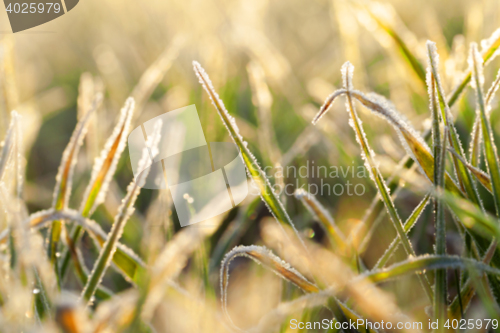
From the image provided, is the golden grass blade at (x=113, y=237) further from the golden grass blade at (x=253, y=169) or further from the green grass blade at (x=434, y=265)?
the green grass blade at (x=434, y=265)

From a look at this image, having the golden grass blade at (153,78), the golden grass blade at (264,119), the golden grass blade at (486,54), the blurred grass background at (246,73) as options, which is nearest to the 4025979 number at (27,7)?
the blurred grass background at (246,73)

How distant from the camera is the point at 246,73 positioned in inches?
52.2

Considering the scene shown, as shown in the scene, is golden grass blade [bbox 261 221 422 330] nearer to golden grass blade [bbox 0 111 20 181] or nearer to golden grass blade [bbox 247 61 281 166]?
golden grass blade [bbox 247 61 281 166]

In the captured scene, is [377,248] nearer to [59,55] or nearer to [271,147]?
[271,147]

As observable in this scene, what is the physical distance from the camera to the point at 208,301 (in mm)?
462

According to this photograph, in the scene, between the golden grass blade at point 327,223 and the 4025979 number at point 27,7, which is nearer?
the golden grass blade at point 327,223

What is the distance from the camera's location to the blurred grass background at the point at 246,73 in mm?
742

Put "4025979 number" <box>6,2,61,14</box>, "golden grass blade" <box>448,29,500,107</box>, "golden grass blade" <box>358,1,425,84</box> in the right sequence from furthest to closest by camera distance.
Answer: "4025979 number" <box>6,2,61,14</box> < "golden grass blade" <box>358,1,425,84</box> < "golden grass blade" <box>448,29,500,107</box>

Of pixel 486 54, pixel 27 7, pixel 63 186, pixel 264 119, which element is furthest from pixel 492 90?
pixel 27 7

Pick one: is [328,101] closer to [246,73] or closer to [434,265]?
[434,265]

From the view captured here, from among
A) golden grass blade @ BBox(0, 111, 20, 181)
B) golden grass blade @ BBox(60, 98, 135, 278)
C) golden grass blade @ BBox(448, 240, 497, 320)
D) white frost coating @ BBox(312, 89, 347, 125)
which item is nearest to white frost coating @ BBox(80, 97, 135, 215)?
golden grass blade @ BBox(60, 98, 135, 278)

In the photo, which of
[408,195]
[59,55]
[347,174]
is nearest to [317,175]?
[347,174]

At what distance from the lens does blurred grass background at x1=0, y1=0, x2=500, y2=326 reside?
2.43 ft

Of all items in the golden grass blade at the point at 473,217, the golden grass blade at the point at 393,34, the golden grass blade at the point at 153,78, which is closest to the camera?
the golden grass blade at the point at 473,217
